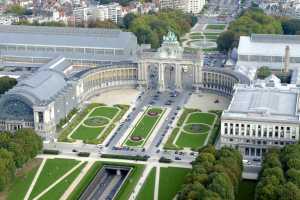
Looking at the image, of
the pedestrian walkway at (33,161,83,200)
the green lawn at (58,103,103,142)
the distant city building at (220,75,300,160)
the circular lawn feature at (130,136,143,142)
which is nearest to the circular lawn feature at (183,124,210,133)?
the circular lawn feature at (130,136,143,142)

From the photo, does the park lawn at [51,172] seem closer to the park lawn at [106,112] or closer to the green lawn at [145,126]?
the green lawn at [145,126]

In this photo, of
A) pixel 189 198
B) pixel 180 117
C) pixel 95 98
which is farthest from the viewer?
pixel 95 98

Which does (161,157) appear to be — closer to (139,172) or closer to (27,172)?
(139,172)

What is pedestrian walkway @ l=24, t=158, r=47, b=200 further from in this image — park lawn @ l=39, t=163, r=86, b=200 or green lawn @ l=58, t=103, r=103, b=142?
green lawn @ l=58, t=103, r=103, b=142

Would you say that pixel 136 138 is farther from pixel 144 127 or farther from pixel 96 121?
pixel 96 121

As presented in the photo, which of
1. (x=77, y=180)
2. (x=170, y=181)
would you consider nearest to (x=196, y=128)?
(x=170, y=181)

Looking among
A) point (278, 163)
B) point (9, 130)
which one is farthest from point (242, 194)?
point (9, 130)
